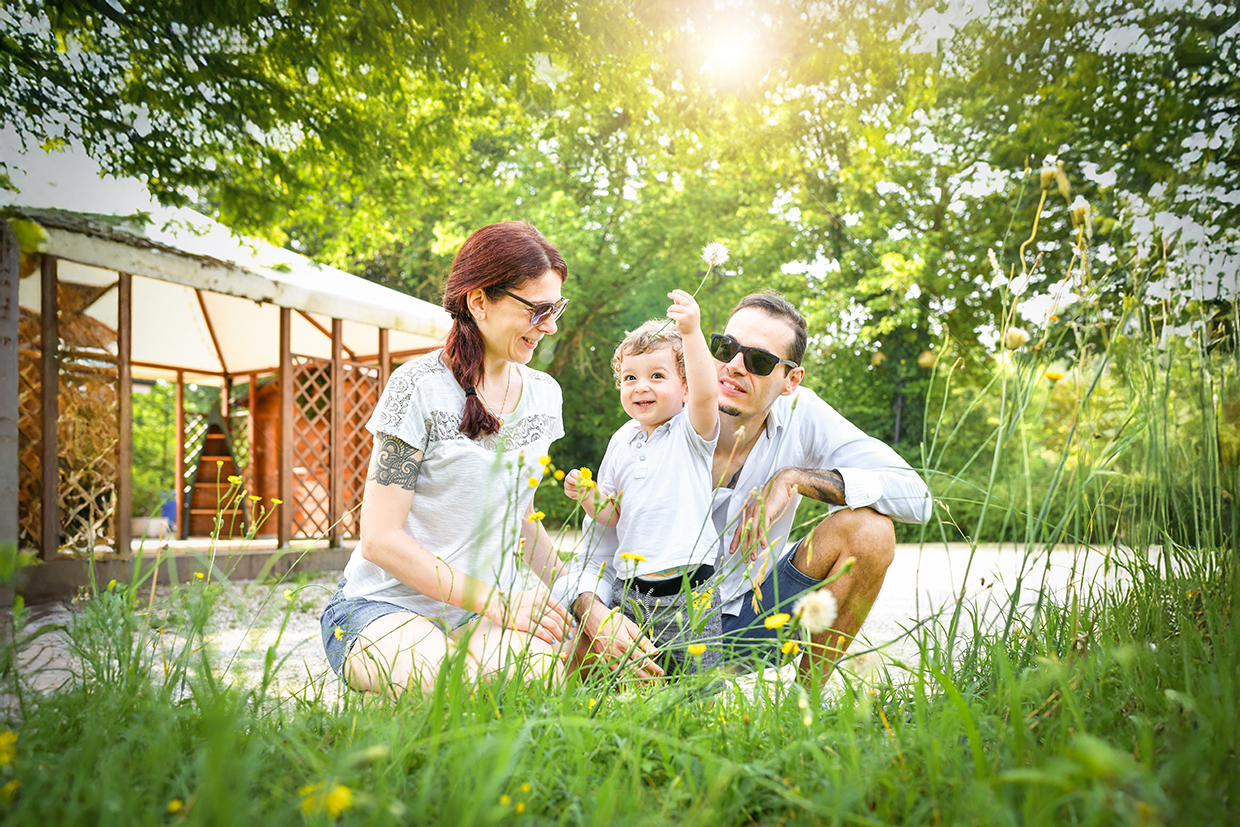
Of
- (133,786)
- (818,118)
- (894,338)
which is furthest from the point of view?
(894,338)

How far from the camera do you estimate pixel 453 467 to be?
1.67m

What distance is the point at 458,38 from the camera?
209 centimetres

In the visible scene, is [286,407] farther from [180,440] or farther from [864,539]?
[864,539]

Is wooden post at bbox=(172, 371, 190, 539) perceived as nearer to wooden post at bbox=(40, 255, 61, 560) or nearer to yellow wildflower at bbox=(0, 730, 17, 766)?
wooden post at bbox=(40, 255, 61, 560)

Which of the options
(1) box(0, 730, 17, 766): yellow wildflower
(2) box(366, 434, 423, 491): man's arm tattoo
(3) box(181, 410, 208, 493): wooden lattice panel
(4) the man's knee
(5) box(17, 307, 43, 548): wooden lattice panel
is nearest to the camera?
(1) box(0, 730, 17, 766): yellow wildflower

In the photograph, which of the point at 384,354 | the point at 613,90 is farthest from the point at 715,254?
the point at 384,354

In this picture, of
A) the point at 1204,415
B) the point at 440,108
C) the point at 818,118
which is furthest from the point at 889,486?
the point at 818,118

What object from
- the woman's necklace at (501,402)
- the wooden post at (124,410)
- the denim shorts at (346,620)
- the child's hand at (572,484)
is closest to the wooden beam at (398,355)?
the wooden post at (124,410)

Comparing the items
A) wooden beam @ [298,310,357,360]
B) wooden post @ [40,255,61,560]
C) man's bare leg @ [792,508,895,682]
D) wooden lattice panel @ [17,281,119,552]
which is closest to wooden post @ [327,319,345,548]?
wooden beam @ [298,310,357,360]

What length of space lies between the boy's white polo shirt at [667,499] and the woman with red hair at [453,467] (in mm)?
243

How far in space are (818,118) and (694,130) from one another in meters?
1.52

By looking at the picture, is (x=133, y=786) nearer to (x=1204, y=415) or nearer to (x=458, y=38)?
(x=1204, y=415)

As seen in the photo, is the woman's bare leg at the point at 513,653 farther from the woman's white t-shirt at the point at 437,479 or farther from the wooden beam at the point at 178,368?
the wooden beam at the point at 178,368

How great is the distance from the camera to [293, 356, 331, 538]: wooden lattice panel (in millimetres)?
6699
